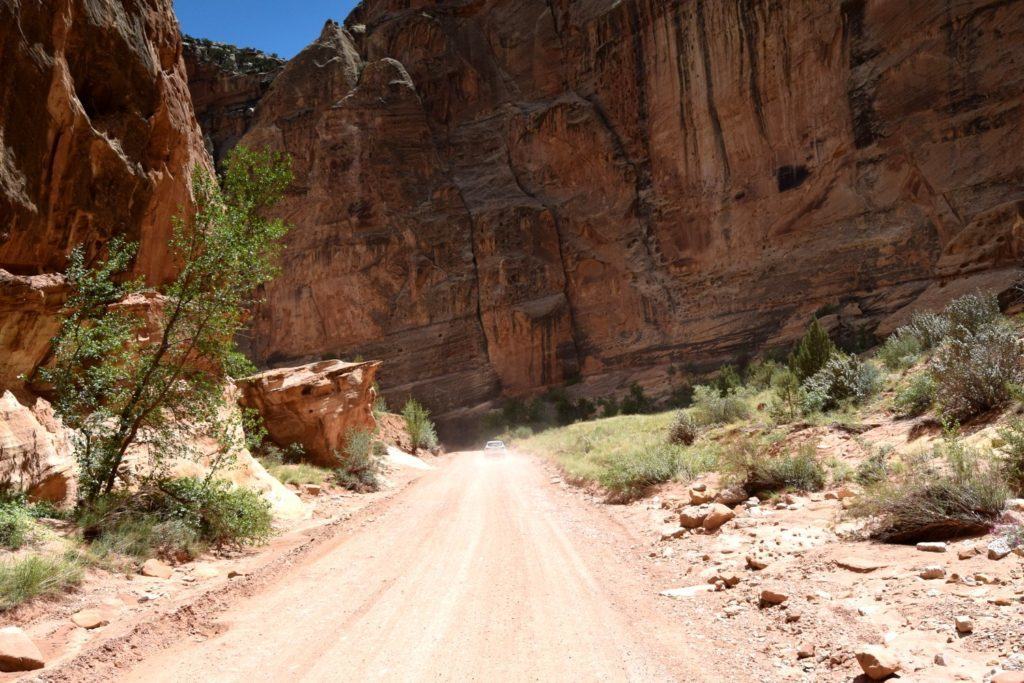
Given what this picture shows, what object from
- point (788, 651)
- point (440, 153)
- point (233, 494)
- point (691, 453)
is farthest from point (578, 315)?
point (788, 651)

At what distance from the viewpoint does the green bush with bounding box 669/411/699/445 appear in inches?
501

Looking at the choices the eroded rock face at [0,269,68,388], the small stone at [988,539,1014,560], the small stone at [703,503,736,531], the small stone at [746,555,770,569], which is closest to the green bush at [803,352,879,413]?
the small stone at [703,503,736,531]

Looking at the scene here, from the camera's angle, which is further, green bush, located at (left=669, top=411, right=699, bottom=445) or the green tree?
green bush, located at (left=669, top=411, right=699, bottom=445)

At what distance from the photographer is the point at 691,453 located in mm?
10766

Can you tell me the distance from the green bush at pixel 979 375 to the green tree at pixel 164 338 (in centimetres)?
1001

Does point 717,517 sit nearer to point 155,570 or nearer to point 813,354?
point 155,570

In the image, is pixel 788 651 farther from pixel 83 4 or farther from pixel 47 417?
pixel 83 4

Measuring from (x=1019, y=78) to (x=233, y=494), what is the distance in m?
36.1

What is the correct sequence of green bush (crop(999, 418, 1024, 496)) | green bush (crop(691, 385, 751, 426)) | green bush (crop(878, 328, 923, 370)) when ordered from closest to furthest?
green bush (crop(999, 418, 1024, 496)), green bush (crop(691, 385, 751, 426)), green bush (crop(878, 328, 923, 370))

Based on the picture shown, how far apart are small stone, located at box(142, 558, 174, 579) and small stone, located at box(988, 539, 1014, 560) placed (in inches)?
288

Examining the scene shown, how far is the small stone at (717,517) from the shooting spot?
21.8 feet

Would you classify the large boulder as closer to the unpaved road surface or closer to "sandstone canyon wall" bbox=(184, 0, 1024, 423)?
the unpaved road surface

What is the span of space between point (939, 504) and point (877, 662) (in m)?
2.37

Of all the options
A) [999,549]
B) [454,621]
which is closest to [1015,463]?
[999,549]
